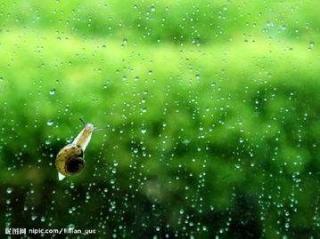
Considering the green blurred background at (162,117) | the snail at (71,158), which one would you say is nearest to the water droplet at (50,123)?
the green blurred background at (162,117)

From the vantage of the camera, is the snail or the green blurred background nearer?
the snail

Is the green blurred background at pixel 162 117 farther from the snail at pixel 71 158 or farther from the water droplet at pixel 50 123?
the snail at pixel 71 158

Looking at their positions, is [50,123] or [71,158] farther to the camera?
[50,123]

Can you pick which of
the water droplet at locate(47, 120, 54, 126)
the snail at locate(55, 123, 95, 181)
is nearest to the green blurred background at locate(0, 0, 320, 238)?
the water droplet at locate(47, 120, 54, 126)

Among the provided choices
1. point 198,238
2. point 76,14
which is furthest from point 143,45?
point 198,238

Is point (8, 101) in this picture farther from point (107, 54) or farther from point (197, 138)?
point (197, 138)

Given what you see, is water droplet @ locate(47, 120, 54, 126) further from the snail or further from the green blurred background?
the snail

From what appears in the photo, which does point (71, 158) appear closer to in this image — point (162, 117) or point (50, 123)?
point (50, 123)

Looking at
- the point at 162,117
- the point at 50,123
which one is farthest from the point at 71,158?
the point at 162,117

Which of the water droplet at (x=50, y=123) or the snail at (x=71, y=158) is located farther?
the water droplet at (x=50, y=123)
